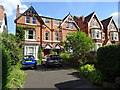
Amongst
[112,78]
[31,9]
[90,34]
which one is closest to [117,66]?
[112,78]

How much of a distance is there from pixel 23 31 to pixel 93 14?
1859 cm

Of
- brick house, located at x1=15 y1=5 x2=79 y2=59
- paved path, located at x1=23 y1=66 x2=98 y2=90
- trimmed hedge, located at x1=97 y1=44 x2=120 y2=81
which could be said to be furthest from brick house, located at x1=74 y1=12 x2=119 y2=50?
trimmed hedge, located at x1=97 y1=44 x2=120 y2=81

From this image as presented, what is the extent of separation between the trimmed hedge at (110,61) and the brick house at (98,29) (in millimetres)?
19891

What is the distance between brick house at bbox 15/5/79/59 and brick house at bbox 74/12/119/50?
536cm

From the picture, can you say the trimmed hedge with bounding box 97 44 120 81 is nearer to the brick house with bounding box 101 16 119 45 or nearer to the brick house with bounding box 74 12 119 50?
the brick house with bounding box 74 12 119 50

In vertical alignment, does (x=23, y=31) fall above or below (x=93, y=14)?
below

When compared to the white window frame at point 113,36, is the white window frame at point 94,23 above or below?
above

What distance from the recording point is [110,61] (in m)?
5.96

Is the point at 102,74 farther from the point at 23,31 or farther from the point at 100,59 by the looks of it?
the point at 23,31

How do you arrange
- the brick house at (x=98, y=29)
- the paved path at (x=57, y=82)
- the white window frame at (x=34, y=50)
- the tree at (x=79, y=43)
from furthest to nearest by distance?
1. the brick house at (x=98, y=29)
2. the white window frame at (x=34, y=50)
3. the tree at (x=79, y=43)
4. the paved path at (x=57, y=82)

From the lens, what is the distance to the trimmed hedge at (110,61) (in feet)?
18.5

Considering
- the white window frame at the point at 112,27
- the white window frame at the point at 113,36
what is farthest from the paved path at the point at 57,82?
the white window frame at the point at 112,27

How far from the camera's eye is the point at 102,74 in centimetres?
654

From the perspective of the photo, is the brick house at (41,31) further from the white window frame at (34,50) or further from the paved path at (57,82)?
the paved path at (57,82)
